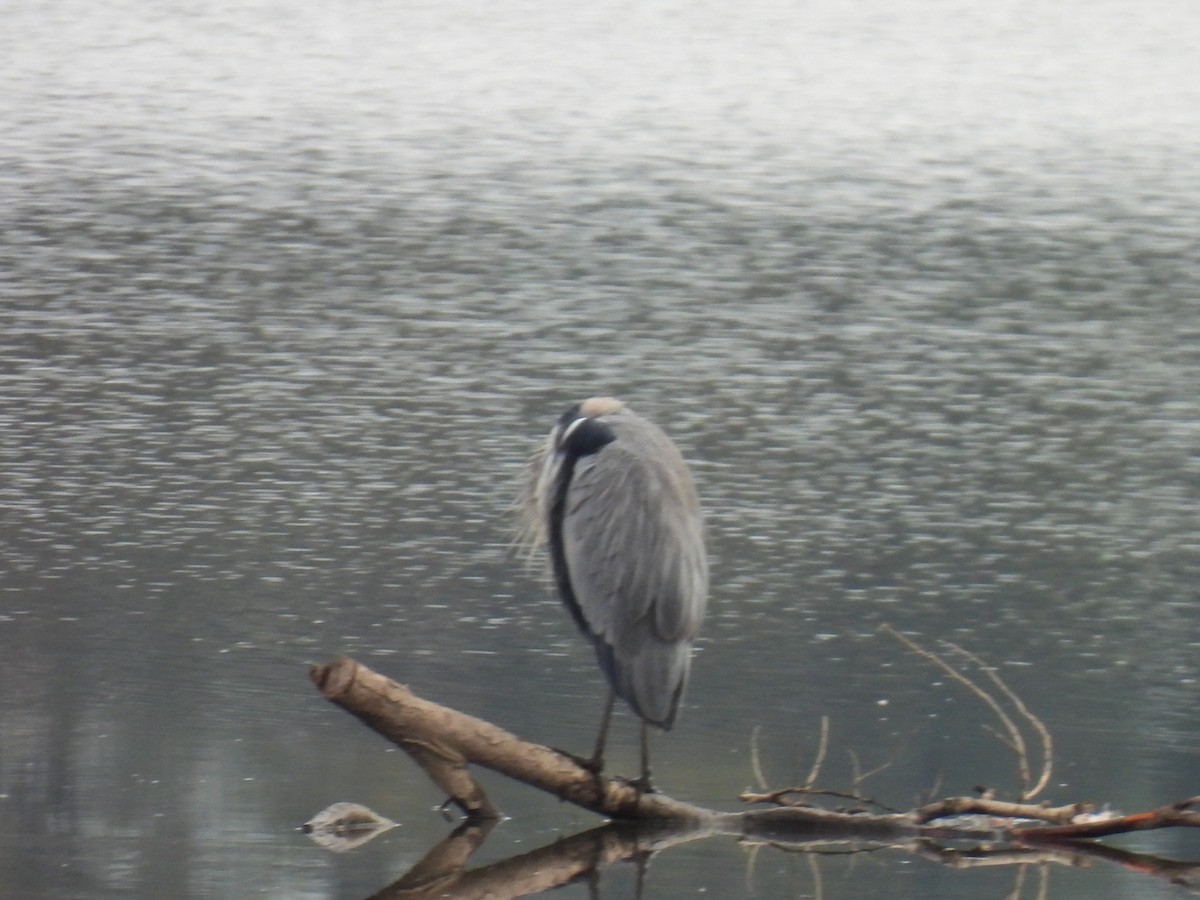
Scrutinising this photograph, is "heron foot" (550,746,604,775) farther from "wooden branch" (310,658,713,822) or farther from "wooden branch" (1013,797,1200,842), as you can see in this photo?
"wooden branch" (1013,797,1200,842)

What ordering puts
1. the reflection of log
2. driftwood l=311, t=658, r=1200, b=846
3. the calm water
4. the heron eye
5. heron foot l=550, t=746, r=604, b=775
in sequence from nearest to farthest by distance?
the reflection of log
driftwood l=311, t=658, r=1200, b=846
heron foot l=550, t=746, r=604, b=775
the heron eye
the calm water

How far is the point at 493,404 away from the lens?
38.0ft

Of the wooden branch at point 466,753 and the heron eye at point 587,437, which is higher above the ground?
the heron eye at point 587,437

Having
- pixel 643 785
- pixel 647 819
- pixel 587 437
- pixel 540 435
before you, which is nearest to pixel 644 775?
pixel 643 785

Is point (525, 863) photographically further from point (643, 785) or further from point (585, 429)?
point (585, 429)

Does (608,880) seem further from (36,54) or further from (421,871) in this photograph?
(36,54)

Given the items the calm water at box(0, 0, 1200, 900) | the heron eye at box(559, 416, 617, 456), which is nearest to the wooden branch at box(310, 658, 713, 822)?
the calm water at box(0, 0, 1200, 900)

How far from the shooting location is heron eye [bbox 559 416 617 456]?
631 cm

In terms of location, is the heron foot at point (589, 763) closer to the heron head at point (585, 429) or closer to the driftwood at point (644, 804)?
the driftwood at point (644, 804)

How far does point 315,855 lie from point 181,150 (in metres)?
14.9

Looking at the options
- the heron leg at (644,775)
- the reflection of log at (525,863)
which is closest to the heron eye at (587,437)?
the heron leg at (644,775)

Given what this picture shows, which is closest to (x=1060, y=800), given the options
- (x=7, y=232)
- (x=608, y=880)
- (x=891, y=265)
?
(x=608, y=880)

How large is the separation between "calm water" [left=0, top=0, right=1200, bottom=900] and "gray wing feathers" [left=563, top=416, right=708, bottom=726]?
0.51 m

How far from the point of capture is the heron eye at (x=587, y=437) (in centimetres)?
631
